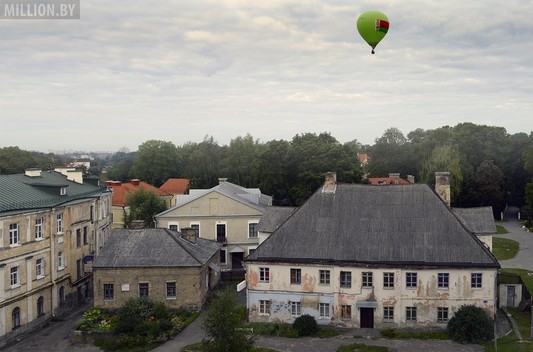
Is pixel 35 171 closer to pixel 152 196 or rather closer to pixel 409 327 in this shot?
pixel 152 196

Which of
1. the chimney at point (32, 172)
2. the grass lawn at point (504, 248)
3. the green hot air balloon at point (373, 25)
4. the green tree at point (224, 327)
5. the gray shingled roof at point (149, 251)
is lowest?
the grass lawn at point (504, 248)

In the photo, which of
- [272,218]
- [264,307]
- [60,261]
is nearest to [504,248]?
[272,218]

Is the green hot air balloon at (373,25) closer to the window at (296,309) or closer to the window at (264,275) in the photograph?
the window at (264,275)

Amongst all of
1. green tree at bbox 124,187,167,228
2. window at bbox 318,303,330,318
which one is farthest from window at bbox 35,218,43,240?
window at bbox 318,303,330,318

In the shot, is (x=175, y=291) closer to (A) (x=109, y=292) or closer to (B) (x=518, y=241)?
(A) (x=109, y=292)

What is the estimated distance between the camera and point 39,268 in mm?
35125

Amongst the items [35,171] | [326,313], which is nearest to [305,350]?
[326,313]

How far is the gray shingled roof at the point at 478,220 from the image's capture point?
122 ft

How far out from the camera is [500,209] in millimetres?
77938

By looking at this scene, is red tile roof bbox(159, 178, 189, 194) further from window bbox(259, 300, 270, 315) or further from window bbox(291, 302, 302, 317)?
window bbox(291, 302, 302, 317)

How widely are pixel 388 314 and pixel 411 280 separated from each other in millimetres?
2432

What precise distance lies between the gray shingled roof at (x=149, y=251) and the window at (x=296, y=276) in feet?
21.3

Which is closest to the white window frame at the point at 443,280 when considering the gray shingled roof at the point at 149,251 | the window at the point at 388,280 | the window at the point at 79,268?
the window at the point at 388,280

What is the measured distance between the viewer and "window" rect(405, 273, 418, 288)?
3088cm
